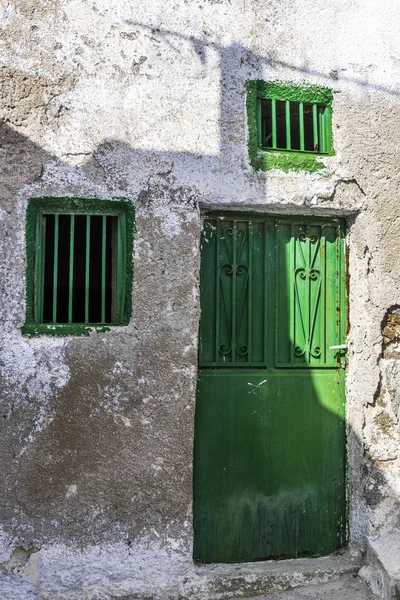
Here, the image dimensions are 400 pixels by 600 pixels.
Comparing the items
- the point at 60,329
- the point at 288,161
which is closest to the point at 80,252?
the point at 60,329

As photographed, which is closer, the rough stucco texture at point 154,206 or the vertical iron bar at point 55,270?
the rough stucco texture at point 154,206

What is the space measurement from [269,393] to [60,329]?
5.00 ft

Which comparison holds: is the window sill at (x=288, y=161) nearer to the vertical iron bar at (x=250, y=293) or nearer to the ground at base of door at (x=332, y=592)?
the vertical iron bar at (x=250, y=293)

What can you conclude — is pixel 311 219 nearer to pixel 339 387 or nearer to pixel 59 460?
pixel 339 387

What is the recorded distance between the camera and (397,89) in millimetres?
4211

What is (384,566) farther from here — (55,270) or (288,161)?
(55,270)

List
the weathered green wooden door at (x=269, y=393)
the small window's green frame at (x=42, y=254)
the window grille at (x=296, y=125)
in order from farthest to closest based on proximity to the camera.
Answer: the window grille at (x=296, y=125), the weathered green wooden door at (x=269, y=393), the small window's green frame at (x=42, y=254)

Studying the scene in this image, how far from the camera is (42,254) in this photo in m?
3.79

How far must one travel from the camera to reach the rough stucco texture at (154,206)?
3.61 metres

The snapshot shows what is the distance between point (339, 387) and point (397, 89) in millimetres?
2258

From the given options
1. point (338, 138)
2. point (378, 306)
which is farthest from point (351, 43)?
point (378, 306)

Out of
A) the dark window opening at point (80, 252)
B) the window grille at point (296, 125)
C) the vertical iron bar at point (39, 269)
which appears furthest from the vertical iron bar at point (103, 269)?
the window grille at point (296, 125)

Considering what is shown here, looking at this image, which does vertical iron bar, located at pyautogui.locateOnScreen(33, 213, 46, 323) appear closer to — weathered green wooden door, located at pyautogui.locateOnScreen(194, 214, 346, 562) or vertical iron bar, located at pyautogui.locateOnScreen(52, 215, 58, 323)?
vertical iron bar, located at pyautogui.locateOnScreen(52, 215, 58, 323)

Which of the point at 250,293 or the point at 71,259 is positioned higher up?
the point at 71,259
